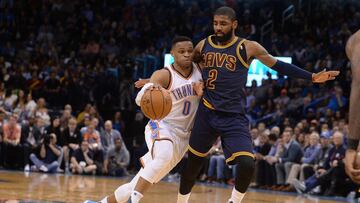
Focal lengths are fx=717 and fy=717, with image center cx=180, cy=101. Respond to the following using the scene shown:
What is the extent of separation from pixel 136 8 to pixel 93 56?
3.06 meters

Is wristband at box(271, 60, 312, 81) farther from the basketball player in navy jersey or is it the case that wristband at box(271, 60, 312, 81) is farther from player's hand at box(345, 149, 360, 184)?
player's hand at box(345, 149, 360, 184)

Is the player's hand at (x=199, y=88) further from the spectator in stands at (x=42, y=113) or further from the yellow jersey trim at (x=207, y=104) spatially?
the spectator in stands at (x=42, y=113)

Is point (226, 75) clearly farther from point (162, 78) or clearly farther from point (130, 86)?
point (130, 86)

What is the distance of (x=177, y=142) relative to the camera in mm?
7352

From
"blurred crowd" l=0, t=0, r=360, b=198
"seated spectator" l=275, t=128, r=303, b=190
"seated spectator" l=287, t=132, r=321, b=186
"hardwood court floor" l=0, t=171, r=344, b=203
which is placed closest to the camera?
"hardwood court floor" l=0, t=171, r=344, b=203

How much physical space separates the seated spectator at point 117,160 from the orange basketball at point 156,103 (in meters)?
9.05

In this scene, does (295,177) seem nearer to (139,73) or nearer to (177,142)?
(177,142)

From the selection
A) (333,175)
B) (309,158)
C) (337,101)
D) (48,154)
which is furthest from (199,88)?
(337,101)

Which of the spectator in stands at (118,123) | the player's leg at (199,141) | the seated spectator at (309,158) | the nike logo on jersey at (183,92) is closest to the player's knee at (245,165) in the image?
the player's leg at (199,141)

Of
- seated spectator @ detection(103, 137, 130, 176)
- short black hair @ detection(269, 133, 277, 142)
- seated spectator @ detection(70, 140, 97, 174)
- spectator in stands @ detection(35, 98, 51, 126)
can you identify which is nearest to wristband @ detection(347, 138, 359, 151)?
short black hair @ detection(269, 133, 277, 142)

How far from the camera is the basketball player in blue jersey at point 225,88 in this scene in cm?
725

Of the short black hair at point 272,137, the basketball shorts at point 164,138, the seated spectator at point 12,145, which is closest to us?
the basketball shorts at point 164,138

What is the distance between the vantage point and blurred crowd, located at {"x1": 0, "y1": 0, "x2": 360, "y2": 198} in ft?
48.0

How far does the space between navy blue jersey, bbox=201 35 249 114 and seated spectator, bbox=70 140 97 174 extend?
8.62 meters
